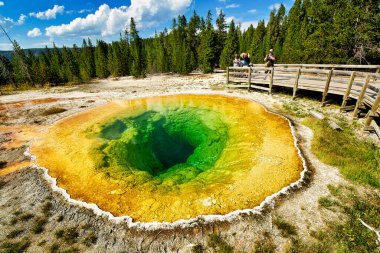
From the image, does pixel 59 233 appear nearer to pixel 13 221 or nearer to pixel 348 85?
pixel 13 221

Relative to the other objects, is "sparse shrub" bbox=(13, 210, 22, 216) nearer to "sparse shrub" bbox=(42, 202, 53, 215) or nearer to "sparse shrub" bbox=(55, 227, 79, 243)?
"sparse shrub" bbox=(42, 202, 53, 215)

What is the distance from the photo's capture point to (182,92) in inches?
752

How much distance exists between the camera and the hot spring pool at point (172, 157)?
582cm

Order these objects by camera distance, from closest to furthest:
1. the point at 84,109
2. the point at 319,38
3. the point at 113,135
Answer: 1. the point at 113,135
2. the point at 84,109
3. the point at 319,38

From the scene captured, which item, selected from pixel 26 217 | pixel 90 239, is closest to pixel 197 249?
pixel 90 239

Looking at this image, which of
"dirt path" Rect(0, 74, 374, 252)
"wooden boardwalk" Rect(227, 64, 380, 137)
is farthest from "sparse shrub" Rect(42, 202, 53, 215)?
"wooden boardwalk" Rect(227, 64, 380, 137)

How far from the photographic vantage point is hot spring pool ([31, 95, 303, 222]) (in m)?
5.82

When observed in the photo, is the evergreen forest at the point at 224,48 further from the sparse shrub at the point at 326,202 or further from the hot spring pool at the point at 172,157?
the sparse shrub at the point at 326,202

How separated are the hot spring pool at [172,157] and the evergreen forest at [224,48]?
1411cm

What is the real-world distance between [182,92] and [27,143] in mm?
12522

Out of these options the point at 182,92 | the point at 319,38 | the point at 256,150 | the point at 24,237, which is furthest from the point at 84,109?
the point at 319,38

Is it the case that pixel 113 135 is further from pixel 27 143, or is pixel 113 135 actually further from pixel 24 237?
pixel 24 237

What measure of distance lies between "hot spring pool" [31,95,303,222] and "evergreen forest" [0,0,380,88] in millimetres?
14107

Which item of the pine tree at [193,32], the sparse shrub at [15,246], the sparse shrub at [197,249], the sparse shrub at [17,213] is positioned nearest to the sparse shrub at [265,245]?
the sparse shrub at [197,249]
